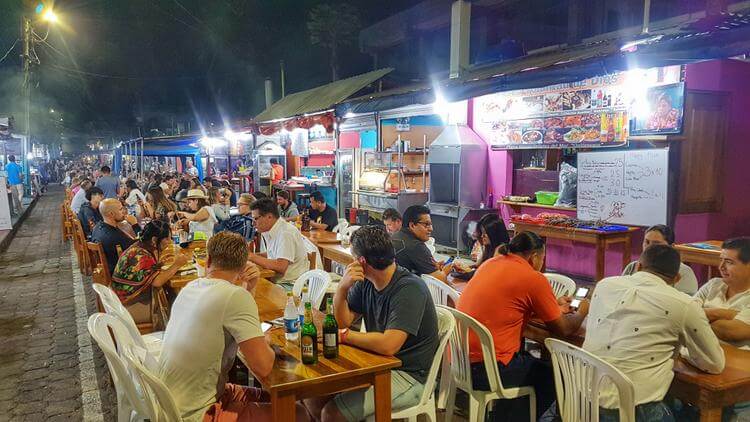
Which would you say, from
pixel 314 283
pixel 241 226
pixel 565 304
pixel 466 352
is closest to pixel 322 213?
pixel 241 226

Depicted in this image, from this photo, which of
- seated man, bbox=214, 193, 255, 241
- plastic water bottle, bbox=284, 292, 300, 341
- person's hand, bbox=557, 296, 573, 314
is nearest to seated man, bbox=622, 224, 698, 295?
person's hand, bbox=557, 296, 573, 314

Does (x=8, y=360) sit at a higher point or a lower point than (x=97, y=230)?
lower

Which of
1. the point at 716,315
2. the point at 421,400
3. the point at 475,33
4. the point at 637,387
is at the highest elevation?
the point at 475,33

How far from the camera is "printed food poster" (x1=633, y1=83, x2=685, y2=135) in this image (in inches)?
273

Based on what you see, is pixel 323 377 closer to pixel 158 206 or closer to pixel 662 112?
pixel 662 112

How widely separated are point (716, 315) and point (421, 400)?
1.92m

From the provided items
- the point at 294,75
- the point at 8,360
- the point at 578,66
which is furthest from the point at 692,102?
the point at 294,75

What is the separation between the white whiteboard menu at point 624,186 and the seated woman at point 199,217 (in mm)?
5858

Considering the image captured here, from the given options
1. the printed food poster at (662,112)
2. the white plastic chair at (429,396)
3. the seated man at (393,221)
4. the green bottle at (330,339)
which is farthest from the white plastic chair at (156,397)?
the printed food poster at (662,112)

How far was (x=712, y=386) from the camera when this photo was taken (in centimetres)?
264

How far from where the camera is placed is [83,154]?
299ft

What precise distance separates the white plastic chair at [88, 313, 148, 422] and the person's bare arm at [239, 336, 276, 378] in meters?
0.78

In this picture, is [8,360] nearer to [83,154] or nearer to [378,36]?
[378,36]

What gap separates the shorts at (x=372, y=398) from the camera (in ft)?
9.86
